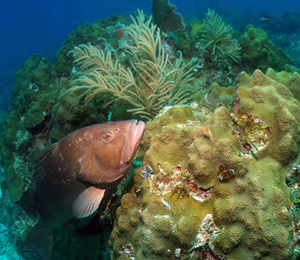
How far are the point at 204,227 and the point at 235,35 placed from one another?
7469 millimetres

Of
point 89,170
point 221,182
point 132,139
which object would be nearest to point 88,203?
point 89,170

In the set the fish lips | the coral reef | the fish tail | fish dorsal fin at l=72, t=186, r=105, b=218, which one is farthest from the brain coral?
the coral reef

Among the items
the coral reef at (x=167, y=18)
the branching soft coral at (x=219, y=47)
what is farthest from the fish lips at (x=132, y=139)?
the coral reef at (x=167, y=18)

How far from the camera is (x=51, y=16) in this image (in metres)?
82.8

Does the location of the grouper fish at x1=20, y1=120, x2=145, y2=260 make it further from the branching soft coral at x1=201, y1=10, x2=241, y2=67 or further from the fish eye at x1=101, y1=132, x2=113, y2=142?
the branching soft coral at x1=201, y1=10, x2=241, y2=67

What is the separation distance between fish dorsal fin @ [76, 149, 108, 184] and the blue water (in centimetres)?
2274

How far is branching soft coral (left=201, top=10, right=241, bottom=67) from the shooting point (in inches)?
239

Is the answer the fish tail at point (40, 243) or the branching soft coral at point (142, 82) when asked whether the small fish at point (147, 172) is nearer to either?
the branching soft coral at point (142, 82)

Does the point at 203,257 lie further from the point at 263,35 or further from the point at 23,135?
the point at 263,35

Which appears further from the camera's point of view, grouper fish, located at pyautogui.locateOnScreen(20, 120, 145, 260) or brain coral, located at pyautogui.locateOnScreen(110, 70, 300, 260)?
grouper fish, located at pyautogui.locateOnScreen(20, 120, 145, 260)

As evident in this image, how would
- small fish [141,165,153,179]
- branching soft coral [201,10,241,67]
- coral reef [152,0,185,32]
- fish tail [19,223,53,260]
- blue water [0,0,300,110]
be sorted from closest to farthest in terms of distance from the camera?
small fish [141,165,153,179] → fish tail [19,223,53,260] → branching soft coral [201,10,241,67] → coral reef [152,0,185,32] → blue water [0,0,300,110]

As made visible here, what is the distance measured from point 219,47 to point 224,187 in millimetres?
5358

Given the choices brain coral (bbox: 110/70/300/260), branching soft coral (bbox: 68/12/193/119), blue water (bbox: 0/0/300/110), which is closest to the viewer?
brain coral (bbox: 110/70/300/260)

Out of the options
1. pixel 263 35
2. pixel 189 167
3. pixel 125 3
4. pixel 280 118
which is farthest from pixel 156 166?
pixel 125 3
